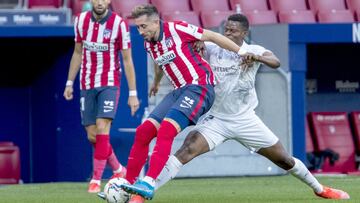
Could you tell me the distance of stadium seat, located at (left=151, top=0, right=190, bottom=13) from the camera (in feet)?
54.6

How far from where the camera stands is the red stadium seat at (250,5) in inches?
680

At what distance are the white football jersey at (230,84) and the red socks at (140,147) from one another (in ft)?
2.97

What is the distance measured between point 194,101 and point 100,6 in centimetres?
272

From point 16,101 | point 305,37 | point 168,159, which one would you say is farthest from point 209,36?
point 16,101

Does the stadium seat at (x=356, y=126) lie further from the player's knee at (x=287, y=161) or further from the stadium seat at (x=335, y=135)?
the player's knee at (x=287, y=161)

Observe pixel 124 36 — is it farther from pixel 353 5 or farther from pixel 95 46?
pixel 353 5

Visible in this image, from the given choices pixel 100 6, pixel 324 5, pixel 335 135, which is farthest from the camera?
pixel 324 5

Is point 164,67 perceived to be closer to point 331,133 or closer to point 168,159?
point 168,159

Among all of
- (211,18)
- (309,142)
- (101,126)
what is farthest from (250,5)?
(101,126)

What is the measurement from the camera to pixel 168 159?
915cm

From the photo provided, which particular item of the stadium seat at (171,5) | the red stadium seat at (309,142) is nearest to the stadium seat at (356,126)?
the red stadium seat at (309,142)

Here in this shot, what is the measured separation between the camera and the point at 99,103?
11.8m

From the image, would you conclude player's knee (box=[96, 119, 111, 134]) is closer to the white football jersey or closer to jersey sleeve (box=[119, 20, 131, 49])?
jersey sleeve (box=[119, 20, 131, 49])

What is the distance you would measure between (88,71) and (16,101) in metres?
4.46
